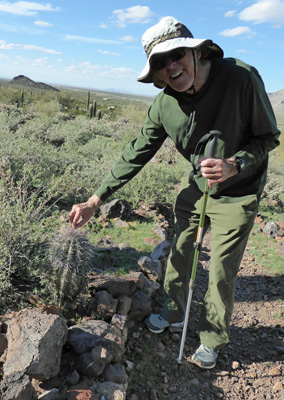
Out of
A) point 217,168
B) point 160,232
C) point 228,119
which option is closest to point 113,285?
point 217,168

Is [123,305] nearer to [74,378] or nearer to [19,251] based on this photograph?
[74,378]

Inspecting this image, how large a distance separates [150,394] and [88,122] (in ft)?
48.6

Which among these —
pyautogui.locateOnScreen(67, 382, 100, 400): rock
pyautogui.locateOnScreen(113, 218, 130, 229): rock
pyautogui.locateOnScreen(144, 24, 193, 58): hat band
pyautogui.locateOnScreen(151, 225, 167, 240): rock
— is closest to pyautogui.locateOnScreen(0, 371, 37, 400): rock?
pyautogui.locateOnScreen(67, 382, 100, 400): rock

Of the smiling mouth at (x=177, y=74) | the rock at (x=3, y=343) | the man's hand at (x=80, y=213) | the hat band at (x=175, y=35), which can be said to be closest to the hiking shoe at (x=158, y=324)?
the man's hand at (x=80, y=213)

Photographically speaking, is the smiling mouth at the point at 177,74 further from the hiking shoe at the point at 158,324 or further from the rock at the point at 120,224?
the rock at the point at 120,224

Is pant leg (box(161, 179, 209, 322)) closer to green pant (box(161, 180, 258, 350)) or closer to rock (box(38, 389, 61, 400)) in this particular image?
green pant (box(161, 180, 258, 350))

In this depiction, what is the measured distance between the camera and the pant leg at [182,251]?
2.58m

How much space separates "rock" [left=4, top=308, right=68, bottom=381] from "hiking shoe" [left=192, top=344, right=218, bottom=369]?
1.15m

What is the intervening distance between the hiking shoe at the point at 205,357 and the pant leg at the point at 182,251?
348 mm

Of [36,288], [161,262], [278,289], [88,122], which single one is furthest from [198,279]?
[88,122]

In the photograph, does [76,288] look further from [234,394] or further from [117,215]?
[117,215]

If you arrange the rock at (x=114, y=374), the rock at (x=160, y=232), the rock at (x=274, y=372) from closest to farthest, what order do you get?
the rock at (x=114, y=374) → the rock at (x=274, y=372) → the rock at (x=160, y=232)

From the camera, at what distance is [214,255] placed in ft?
7.82

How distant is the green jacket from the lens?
1990mm
